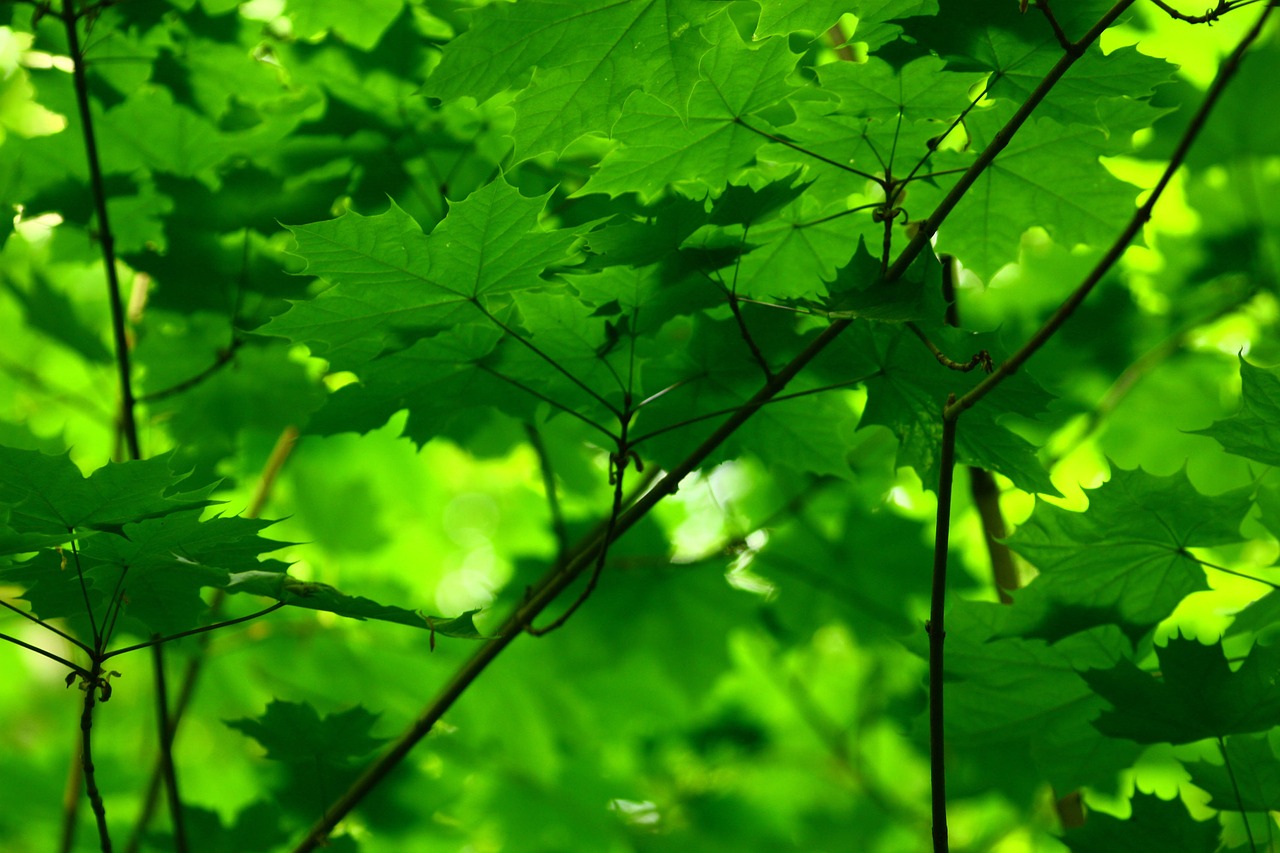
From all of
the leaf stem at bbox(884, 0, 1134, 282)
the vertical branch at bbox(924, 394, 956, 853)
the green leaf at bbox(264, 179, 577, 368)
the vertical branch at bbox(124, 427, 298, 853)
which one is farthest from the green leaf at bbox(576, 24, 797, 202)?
the vertical branch at bbox(124, 427, 298, 853)

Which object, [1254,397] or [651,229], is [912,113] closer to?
[651,229]

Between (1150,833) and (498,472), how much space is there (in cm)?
365

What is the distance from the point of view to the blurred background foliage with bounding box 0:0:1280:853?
2.22 m

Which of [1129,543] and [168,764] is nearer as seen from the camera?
[1129,543]

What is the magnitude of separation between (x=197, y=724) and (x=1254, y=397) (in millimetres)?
5814

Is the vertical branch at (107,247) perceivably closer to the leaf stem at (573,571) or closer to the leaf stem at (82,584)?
the leaf stem at (82,584)

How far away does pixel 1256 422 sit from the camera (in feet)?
4.75

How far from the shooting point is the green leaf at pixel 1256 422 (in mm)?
1423

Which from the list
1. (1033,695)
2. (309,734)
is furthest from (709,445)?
(309,734)

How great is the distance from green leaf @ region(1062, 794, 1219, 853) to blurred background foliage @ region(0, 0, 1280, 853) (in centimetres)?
25

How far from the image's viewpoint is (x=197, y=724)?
19.0 feet

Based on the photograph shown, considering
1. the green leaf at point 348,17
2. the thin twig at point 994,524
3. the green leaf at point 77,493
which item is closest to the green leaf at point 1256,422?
the thin twig at point 994,524

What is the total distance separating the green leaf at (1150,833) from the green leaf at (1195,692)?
5.5 inches

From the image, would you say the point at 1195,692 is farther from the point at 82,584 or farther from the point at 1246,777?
the point at 82,584
